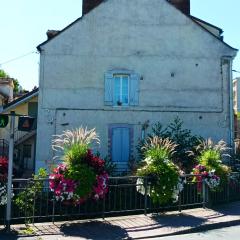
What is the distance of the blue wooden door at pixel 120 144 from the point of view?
20.3 meters

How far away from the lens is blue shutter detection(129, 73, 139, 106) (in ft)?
67.0

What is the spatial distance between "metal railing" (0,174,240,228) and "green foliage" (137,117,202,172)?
5489mm

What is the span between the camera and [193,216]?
11.4 metres

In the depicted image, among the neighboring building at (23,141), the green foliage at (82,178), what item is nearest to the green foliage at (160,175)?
the green foliage at (82,178)

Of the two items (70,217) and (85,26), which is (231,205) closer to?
(70,217)

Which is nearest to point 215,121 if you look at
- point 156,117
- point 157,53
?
point 156,117

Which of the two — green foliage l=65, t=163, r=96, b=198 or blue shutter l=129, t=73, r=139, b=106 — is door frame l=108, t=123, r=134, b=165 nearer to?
blue shutter l=129, t=73, r=139, b=106

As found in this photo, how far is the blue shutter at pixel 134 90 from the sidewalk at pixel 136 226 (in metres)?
9.17

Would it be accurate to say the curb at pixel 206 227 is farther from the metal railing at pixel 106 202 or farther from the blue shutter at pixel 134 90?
the blue shutter at pixel 134 90

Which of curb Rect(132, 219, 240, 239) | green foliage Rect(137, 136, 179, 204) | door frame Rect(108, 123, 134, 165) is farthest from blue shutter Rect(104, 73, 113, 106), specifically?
curb Rect(132, 219, 240, 239)

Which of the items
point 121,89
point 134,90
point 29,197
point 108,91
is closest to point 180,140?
point 134,90

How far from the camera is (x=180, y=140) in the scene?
19734mm

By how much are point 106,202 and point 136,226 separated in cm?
171

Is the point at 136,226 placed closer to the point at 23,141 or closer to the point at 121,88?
the point at 121,88
